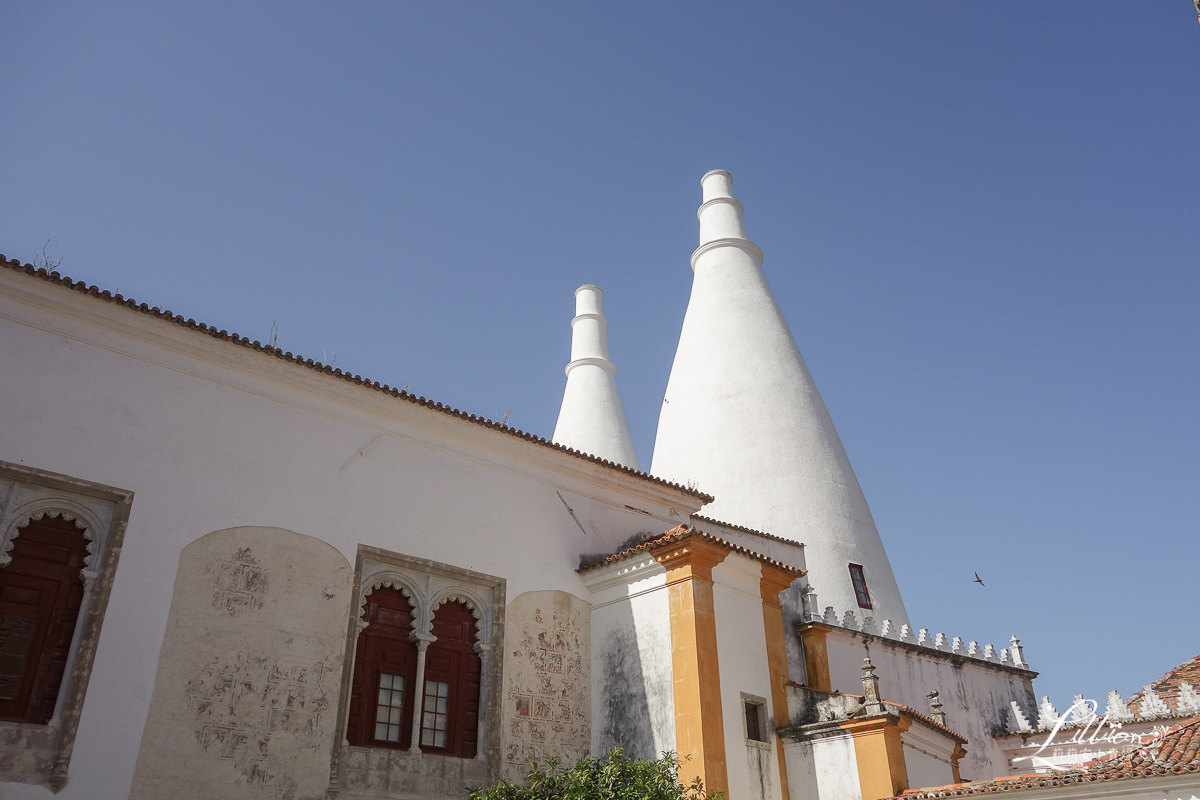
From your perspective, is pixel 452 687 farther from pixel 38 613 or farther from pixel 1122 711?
pixel 1122 711

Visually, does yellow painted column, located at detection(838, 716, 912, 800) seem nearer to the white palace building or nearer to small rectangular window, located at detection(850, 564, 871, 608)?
the white palace building

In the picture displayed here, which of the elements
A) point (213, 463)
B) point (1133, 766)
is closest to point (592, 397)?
point (213, 463)

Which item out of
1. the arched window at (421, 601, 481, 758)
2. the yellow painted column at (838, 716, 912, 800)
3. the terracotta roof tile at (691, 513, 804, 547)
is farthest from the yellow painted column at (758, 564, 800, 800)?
→ the arched window at (421, 601, 481, 758)

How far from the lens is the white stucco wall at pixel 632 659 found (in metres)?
11.2

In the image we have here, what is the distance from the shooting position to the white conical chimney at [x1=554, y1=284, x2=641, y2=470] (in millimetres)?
24109

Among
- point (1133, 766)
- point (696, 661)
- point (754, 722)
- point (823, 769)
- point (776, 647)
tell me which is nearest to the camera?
point (1133, 766)

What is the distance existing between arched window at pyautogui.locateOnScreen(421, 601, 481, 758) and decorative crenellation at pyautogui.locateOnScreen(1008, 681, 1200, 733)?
1128 cm

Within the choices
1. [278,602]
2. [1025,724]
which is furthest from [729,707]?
[1025,724]

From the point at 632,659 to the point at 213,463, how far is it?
5.75 metres

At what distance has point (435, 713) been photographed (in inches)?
420

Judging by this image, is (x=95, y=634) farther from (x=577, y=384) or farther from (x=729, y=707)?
(x=577, y=384)

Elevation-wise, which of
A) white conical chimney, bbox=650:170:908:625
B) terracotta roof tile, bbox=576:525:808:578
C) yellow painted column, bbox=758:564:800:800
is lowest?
yellow painted column, bbox=758:564:800:800

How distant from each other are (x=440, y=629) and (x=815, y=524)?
927 centimetres

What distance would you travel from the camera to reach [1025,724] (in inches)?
714
